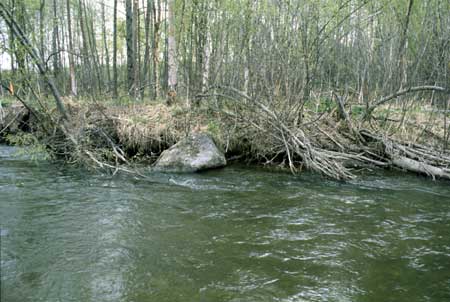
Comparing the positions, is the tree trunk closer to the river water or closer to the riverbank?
the riverbank

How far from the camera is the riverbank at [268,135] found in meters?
8.17

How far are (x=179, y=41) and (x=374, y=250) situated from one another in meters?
7.83

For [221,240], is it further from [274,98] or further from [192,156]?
[274,98]

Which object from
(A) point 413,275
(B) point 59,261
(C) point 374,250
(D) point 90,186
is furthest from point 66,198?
(A) point 413,275

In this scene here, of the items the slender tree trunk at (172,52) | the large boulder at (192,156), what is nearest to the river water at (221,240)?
the large boulder at (192,156)

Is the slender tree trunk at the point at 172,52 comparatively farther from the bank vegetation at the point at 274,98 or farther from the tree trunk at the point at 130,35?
the tree trunk at the point at 130,35

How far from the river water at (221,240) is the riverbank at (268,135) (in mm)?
986

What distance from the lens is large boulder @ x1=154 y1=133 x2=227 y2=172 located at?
8.33m

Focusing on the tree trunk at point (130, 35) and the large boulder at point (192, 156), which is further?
the tree trunk at point (130, 35)

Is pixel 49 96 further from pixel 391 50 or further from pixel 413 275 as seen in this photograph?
pixel 413 275

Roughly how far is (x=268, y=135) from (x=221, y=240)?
460cm

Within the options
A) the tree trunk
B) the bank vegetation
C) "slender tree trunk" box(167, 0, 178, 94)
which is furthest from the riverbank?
the tree trunk

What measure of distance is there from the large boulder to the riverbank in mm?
442

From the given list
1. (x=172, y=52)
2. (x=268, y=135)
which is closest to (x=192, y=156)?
(x=268, y=135)
